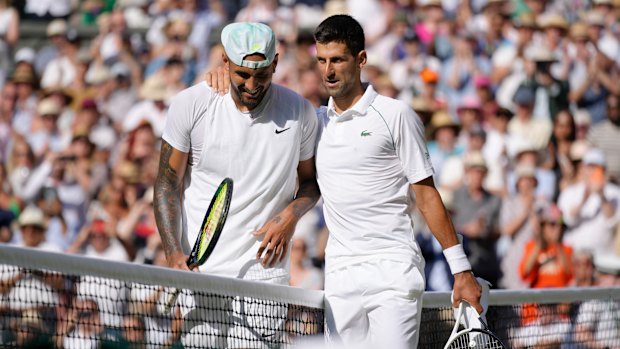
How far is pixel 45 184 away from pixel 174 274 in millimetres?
7670

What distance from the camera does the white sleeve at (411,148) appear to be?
5.75 meters

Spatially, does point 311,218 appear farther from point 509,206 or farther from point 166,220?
point 166,220

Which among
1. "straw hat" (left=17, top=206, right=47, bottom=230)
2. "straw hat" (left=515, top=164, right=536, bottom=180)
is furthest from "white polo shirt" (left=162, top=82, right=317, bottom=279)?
"straw hat" (left=17, top=206, right=47, bottom=230)

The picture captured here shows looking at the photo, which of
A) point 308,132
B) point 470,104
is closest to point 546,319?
point 308,132

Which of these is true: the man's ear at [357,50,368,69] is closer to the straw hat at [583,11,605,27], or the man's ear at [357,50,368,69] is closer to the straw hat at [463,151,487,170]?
the straw hat at [463,151,487,170]

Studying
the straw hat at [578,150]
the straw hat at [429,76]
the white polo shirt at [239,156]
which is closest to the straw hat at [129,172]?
the straw hat at [429,76]

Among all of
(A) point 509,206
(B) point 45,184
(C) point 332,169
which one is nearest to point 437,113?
(A) point 509,206

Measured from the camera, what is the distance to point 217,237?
18.9 ft

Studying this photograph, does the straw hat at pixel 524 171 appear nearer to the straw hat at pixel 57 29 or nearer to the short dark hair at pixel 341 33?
the short dark hair at pixel 341 33

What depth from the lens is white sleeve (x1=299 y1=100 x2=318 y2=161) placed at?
Answer: 606 centimetres

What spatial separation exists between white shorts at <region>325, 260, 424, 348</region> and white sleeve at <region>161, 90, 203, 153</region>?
101 centimetres

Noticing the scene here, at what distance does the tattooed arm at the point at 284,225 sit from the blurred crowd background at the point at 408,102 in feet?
13.5

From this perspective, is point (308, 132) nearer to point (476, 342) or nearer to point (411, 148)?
point (411, 148)

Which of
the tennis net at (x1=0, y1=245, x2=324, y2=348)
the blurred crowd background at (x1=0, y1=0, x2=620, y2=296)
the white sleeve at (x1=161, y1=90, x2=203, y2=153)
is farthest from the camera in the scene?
the blurred crowd background at (x1=0, y1=0, x2=620, y2=296)
